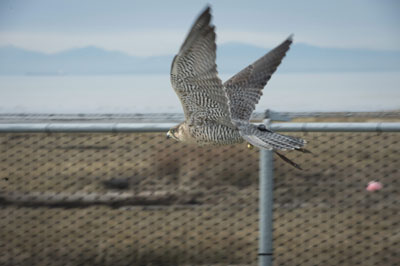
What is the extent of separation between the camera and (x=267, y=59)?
4.52 meters

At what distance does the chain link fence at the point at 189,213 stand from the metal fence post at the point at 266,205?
3.14 ft

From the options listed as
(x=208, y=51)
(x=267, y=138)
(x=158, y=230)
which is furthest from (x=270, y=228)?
(x=158, y=230)

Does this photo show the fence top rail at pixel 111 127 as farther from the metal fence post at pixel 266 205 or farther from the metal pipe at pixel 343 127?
the metal fence post at pixel 266 205

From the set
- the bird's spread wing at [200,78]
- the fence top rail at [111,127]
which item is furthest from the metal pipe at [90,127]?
the bird's spread wing at [200,78]

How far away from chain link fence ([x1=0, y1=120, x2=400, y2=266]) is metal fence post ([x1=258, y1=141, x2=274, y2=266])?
96cm

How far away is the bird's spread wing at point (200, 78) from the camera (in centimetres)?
325

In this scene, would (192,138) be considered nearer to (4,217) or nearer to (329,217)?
(329,217)

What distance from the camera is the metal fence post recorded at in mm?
2822

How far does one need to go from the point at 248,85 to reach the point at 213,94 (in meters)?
1.05

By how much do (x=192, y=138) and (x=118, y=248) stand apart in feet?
4.28

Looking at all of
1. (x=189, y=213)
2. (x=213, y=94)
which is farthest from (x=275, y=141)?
(x=189, y=213)


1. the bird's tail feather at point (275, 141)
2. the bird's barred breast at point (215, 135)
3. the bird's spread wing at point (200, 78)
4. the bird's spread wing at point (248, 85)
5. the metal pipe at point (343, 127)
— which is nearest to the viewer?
the metal pipe at point (343, 127)

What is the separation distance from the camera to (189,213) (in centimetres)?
547

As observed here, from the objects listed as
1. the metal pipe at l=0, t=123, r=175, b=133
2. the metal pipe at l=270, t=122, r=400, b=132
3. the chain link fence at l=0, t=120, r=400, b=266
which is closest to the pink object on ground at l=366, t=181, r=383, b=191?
the chain link fence at l=0, t=120, r=400, b=266
